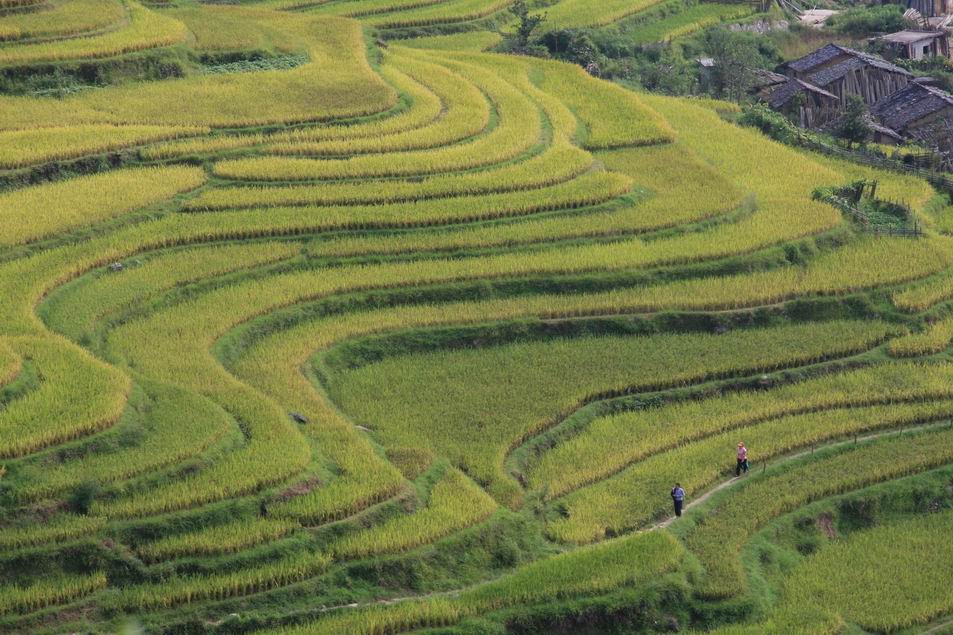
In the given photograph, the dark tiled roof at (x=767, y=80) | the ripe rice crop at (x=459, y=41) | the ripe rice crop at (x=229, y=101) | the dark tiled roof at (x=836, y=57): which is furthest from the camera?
the dark tiled roof at (x=767, y=80)

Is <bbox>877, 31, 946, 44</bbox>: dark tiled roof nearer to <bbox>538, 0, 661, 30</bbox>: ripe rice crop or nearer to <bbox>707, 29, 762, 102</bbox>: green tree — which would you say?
<bbox>707, 29, 762, 102</bbox>: green tree

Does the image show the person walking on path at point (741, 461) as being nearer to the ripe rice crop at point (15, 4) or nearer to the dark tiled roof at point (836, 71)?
the ripe rice crop at point (15, 4)

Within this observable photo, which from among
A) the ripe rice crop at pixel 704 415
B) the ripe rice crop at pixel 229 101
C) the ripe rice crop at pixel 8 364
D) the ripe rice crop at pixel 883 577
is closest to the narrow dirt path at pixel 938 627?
the ripe rice crop at pixel 883 577

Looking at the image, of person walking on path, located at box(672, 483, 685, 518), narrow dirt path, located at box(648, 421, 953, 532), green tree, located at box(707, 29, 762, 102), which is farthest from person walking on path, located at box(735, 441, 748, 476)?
green tree, located at box(707, 29, 762, 102)

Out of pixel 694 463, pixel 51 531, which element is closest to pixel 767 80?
pixel 694 463

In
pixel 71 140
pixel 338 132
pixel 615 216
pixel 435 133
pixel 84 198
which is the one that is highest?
pixel 71 140

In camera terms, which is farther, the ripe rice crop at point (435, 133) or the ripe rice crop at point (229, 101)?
the ripe rice crop at point (229, 101)

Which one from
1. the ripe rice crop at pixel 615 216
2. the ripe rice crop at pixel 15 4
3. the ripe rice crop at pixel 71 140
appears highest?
the ripe rice crop at pixel 15 4

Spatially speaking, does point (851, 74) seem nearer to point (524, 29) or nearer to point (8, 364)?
point (524, 29)
